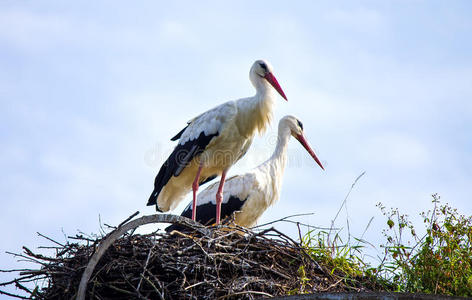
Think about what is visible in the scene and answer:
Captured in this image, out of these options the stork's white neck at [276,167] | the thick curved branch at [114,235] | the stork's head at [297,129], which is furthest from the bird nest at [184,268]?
the stork's head at [297,129]

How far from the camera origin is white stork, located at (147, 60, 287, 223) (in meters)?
8.04

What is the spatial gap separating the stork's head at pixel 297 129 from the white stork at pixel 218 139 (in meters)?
0.85

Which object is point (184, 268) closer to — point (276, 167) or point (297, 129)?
point (276, 167)

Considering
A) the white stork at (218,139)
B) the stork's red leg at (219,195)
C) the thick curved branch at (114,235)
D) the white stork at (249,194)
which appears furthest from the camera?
the white stork at (249,194)

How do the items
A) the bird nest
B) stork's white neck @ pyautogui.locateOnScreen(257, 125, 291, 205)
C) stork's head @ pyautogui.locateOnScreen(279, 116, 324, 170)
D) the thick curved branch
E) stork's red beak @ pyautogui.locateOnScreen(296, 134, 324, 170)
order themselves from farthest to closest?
stork's red beak @ pyautogui.locateOnScreen(296, 134, 324, 170)
stork's head @ pyautogui.locateOnScreen(279, 116, 324, 170)
stork's white neck @ pyautogui.locateOnScreen(257, 125, 291, 205)
the bird nest
the thick curved branch

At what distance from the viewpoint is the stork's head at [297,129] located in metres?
9.30

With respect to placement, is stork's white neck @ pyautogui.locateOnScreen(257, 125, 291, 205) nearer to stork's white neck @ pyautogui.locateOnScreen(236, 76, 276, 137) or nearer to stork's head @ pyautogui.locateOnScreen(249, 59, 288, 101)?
stork's white neck @ pyautogui.locateOnScreen(236, 76, 276, 137)

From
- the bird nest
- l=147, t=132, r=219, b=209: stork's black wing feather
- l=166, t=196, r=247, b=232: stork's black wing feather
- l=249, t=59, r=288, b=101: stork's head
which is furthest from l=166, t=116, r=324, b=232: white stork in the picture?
the bird nest

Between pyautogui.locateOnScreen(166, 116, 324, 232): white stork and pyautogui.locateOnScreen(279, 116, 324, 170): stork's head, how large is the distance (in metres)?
0.33

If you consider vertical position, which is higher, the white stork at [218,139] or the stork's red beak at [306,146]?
the stork's red beak at [306,146]

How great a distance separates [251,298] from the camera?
5176 mm

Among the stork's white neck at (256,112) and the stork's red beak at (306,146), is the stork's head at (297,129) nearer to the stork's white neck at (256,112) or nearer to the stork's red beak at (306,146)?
the stork's red beak at (306,146)

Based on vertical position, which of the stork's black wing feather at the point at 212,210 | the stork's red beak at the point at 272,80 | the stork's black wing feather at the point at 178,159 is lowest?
the stork's black wing feather at the point at 212,210

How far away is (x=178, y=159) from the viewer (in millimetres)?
8219
